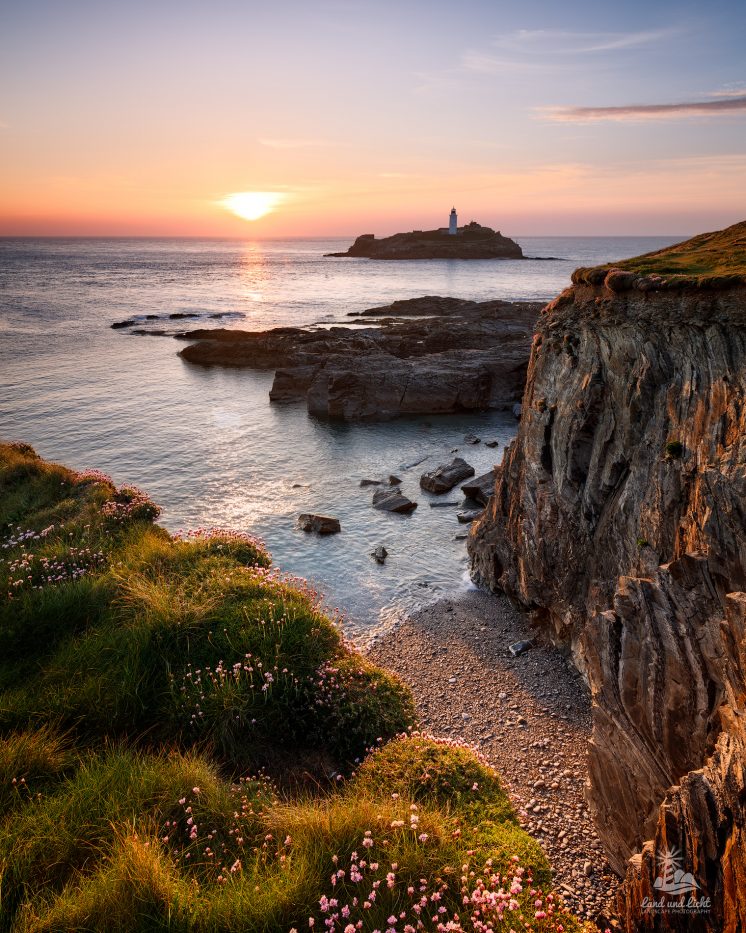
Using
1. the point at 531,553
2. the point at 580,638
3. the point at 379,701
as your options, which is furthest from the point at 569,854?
the point at 531,553

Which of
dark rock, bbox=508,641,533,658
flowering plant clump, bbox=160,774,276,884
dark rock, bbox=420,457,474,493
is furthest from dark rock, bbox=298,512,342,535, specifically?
flowering plant clump, bbox=160,774,276,884

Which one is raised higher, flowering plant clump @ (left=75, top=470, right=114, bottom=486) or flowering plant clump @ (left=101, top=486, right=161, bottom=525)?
flowering plant clump @ (left=75, top=470, right=114, bottom=486)

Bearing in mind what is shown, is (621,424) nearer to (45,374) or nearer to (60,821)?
(60,821)

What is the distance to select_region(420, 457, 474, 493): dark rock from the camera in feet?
95.0

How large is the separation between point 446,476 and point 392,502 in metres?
3.89

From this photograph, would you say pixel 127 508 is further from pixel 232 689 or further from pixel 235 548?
pixel 232 689

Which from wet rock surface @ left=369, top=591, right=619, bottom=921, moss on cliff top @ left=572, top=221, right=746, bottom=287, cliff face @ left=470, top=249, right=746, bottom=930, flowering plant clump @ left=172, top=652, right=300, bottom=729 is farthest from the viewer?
moss on cliff top @ left=572, top=221, right=746, bottom=287

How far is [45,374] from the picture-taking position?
51344mm

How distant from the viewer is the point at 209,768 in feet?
30.9

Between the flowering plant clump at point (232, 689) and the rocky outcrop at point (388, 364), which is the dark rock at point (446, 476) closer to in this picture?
the rocky outcrop at point (388, 364)

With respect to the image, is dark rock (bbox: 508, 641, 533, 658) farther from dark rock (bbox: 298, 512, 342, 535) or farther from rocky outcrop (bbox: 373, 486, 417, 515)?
rocky outcrop (bbox: 373, 486, 417, 515)

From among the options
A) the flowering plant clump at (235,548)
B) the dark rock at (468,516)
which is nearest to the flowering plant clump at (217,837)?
the flowering plant clump at (235,548)

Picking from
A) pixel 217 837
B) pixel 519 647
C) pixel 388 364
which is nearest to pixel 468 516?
pixel 519 647

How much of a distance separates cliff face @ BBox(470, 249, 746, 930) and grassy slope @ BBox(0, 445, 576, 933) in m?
2.21
